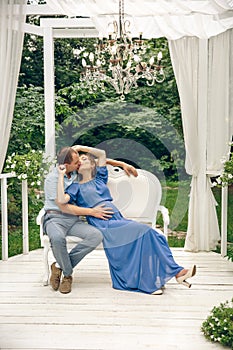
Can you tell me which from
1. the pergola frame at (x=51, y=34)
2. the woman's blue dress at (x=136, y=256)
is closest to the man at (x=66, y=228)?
the woman's blue dress at (x=136, y=256)

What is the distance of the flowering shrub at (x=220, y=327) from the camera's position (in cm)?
318

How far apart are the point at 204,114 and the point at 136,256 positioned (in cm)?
192

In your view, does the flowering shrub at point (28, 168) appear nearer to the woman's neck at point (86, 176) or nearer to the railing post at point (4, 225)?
the railing post at point (4, 225)

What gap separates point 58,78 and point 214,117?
2.56 metres

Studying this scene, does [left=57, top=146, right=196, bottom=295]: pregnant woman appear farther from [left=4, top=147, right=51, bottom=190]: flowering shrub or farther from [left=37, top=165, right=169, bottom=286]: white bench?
[left=4, top=147, right=51, bottom=190]: flowering shrub

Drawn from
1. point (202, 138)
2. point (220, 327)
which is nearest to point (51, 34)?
point (202, 138)

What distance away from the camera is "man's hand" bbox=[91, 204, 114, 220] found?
4532mm

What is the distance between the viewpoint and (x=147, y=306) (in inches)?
155

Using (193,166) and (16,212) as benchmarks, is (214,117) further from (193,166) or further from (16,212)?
(16,212)

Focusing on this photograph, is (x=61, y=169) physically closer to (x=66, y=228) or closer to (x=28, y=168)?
(x=66, y=228)

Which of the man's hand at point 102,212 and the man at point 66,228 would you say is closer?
the man at point 66,228

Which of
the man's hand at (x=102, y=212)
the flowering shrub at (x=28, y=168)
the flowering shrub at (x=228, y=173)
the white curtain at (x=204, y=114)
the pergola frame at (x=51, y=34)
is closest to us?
the man's hand at (x=102, y=212)

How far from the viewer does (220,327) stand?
10.6 ft

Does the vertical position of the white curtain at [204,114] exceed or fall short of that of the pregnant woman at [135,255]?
it exceeds it
